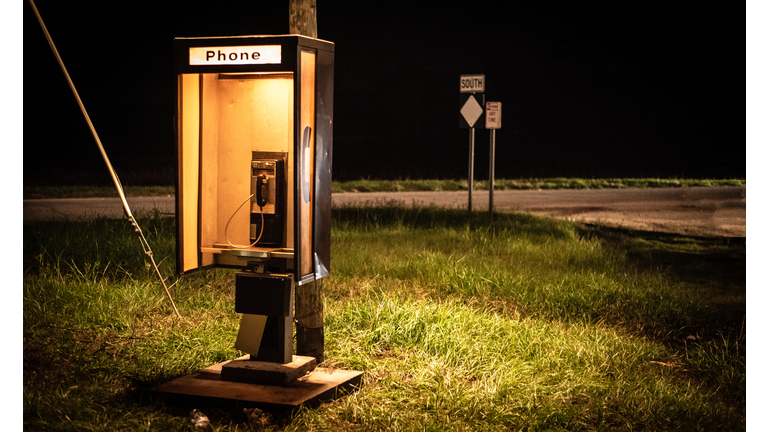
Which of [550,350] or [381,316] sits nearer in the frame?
[550,350]

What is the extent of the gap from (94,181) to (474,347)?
1653 cm

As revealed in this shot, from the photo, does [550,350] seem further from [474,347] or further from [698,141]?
[698,141]

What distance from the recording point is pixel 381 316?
552 centimetres

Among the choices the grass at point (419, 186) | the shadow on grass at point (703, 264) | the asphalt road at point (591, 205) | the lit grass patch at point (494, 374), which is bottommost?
the lit grass patch at point (494, 374)

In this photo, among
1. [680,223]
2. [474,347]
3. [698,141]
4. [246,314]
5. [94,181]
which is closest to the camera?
[246,314]

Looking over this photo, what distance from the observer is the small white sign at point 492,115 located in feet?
42.3

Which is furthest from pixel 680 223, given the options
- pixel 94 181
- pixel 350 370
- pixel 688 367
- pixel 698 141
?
pixel 698 141

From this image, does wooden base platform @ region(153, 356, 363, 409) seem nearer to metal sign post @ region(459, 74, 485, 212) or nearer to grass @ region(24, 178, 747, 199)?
metal sign post @ region(459, 74, 485, 212)

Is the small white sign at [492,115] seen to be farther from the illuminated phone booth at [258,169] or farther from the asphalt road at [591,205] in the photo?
the illuminated phone booth at [258,169]

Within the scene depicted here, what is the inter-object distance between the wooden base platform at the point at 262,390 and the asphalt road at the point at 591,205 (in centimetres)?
757

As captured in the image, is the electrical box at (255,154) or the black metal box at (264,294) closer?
the electrical box at (255,154)

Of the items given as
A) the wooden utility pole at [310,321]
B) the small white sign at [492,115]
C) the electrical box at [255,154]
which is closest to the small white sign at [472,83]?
the small white sign at [492,115]

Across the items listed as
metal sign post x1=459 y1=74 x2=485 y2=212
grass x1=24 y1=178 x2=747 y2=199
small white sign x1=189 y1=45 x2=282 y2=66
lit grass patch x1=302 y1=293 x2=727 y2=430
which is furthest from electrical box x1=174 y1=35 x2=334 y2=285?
grass x1=24 y1=178 x2=747 y2=199

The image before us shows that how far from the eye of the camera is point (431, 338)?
511cm
